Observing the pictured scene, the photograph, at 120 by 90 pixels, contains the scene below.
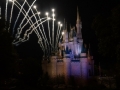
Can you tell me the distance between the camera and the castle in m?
55.7

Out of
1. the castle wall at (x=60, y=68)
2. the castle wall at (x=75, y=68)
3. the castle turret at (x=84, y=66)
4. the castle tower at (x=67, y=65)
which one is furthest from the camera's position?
the castle wall at (x=60, y=68)

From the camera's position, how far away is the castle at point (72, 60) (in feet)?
183

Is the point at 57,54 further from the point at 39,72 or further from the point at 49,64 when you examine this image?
the point at 39,72

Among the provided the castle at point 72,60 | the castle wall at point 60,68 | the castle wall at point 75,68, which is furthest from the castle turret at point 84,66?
the castle wall at point 60,68

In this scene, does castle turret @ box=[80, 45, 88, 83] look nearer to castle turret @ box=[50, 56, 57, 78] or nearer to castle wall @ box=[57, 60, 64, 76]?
castle wall @ box=[57, 60, 64, 76]

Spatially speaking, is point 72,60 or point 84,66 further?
point 72,60

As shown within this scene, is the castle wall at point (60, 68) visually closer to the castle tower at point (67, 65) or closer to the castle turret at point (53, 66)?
the castle turret at point (53, 66)

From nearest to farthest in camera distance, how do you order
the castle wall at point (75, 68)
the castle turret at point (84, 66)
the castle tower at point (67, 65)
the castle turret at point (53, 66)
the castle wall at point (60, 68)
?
1. the castle turret at point (84, 66)
2. the castle wall at point (75, 68)
3. the castle tower at point (67, 65)
4. the castle wall at point (60, 68)
5. the castle turret at point (53, 66)

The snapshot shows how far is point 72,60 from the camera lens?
57.4 meters

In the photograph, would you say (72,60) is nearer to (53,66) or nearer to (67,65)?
(67,65)

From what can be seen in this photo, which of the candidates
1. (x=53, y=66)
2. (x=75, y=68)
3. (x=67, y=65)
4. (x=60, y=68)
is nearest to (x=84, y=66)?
(x=75, y=68)

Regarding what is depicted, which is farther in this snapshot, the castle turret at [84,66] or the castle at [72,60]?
the castle at [72,60]

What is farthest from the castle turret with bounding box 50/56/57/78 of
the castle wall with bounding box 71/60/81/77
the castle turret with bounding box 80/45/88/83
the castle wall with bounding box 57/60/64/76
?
the castle turret with bounding box 80/45/88/83

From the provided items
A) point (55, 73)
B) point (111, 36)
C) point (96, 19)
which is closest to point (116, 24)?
point (111, 36)
